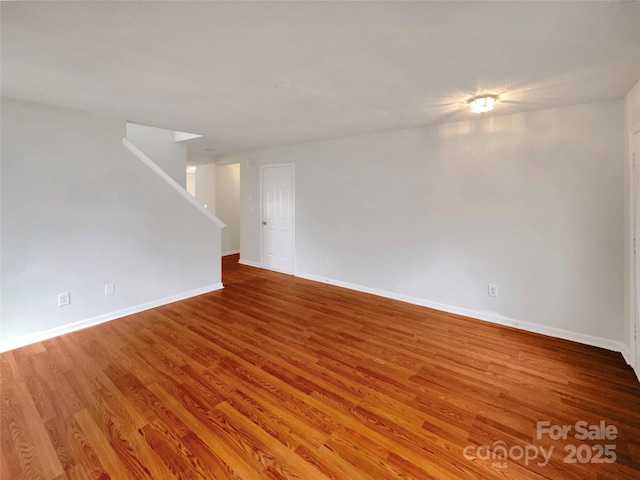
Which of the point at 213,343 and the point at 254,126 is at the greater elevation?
the point at 254,126

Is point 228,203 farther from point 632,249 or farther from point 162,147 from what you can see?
point 632,249

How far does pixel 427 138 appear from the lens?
139 inches

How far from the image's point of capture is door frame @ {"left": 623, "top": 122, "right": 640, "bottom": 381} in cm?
222

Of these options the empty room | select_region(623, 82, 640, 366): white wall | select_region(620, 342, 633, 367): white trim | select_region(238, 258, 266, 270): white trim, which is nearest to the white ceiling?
the empty room

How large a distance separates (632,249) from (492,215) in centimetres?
111

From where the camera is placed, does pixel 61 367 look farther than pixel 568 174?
No

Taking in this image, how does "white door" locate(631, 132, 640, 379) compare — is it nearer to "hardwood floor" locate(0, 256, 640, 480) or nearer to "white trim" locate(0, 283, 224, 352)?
"hardwood floor" locate(0, 256, 640, 480)

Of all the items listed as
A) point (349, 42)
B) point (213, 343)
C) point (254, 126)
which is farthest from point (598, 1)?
point (213, 343)

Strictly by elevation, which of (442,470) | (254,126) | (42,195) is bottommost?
(442,470)

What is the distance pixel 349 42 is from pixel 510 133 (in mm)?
2296

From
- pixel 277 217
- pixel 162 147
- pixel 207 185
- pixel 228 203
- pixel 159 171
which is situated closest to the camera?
pixel 159 171

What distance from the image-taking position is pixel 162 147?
4859 millimetres

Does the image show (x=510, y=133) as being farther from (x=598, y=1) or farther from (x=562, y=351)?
(x=562, y=351)

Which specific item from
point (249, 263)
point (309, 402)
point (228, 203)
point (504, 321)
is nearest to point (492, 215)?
point (504, 321)
